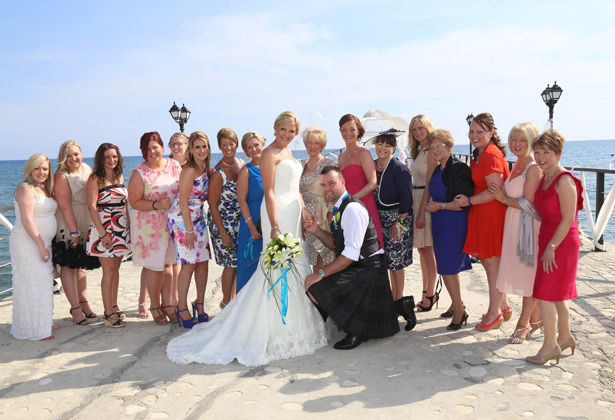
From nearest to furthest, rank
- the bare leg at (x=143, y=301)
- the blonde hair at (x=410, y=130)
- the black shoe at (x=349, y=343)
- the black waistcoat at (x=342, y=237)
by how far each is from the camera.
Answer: the black waistcoat at (x=342, y=237) < the black shoe at (x=349, y=343) < the blonde hair at (x=410, y=130) < the bare leg at (x=143, y=301)

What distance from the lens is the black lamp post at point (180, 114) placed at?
14.9 metres

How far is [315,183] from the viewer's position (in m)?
4.51

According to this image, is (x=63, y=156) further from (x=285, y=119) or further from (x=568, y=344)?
(x=568, y=344)

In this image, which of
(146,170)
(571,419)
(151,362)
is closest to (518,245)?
(571,419)

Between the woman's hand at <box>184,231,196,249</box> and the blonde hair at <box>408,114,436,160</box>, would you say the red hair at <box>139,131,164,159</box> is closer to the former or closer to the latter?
the woman's hand at <box>184,231,196,249</box>

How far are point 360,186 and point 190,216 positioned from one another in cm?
178

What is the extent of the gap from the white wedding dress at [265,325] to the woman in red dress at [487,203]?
159cm

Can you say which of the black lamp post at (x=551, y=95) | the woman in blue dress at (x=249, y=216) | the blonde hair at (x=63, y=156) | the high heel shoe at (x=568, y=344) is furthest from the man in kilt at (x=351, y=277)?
the black lamp post at (x=551, y=95)

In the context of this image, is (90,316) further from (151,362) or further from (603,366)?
(603,366)

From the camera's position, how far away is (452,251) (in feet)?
14.3

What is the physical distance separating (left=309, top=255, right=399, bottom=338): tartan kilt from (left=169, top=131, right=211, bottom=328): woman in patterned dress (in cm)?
143

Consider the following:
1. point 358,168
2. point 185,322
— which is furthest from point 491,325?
point 185,322

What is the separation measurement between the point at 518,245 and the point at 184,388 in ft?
9.91

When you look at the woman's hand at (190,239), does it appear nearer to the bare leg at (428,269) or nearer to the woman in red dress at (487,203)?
the bare leg at (428,269)
